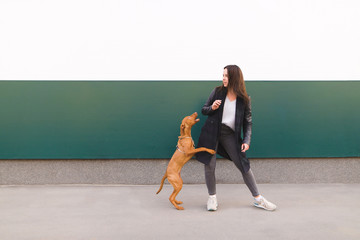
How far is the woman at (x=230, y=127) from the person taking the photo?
3.37 meters

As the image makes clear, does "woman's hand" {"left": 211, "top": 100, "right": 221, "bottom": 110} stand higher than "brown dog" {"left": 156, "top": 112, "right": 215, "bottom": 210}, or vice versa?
"woman's hand" {"left": 211, "top": 100, "right": 221, "bottom": 110}

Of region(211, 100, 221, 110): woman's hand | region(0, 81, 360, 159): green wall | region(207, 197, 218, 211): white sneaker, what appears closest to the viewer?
region(211, 100, 221, 110): woman's hand

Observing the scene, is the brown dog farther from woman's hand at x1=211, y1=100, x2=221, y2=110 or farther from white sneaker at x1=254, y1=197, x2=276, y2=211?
white sneaker at x1=254, y1=197, x2=276, y2=211

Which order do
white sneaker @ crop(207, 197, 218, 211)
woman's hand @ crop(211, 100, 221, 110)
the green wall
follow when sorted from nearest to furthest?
woman's hand @ crop(211, 100, 221, 110) < white sneaker @ crop(207, 197, 218, 211) < the green wall

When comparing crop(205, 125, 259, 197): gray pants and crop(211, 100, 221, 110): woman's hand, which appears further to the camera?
crop(205, 125, 259, 197): gray pants

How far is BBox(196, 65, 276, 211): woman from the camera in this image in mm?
3365

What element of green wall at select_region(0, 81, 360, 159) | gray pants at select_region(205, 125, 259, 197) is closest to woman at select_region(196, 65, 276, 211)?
gray pants at select_region(205, 125, 259, 197)

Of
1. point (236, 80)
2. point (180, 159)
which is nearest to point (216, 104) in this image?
point (236, 80)

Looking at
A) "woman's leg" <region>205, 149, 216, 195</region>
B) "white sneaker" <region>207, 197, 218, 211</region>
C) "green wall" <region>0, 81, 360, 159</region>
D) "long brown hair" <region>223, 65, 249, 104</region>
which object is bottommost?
"white sneaker" <region>207, 197, 218, 211</region>

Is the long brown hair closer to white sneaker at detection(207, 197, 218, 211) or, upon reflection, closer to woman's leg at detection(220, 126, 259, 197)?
woman's leg at detection(220, 126, 259, 197)

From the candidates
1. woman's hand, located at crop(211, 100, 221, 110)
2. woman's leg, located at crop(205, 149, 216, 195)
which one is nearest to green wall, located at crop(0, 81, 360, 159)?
woman's leg, located at crop(205, 149, 216, 195)

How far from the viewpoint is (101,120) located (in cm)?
439

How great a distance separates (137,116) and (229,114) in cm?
150
